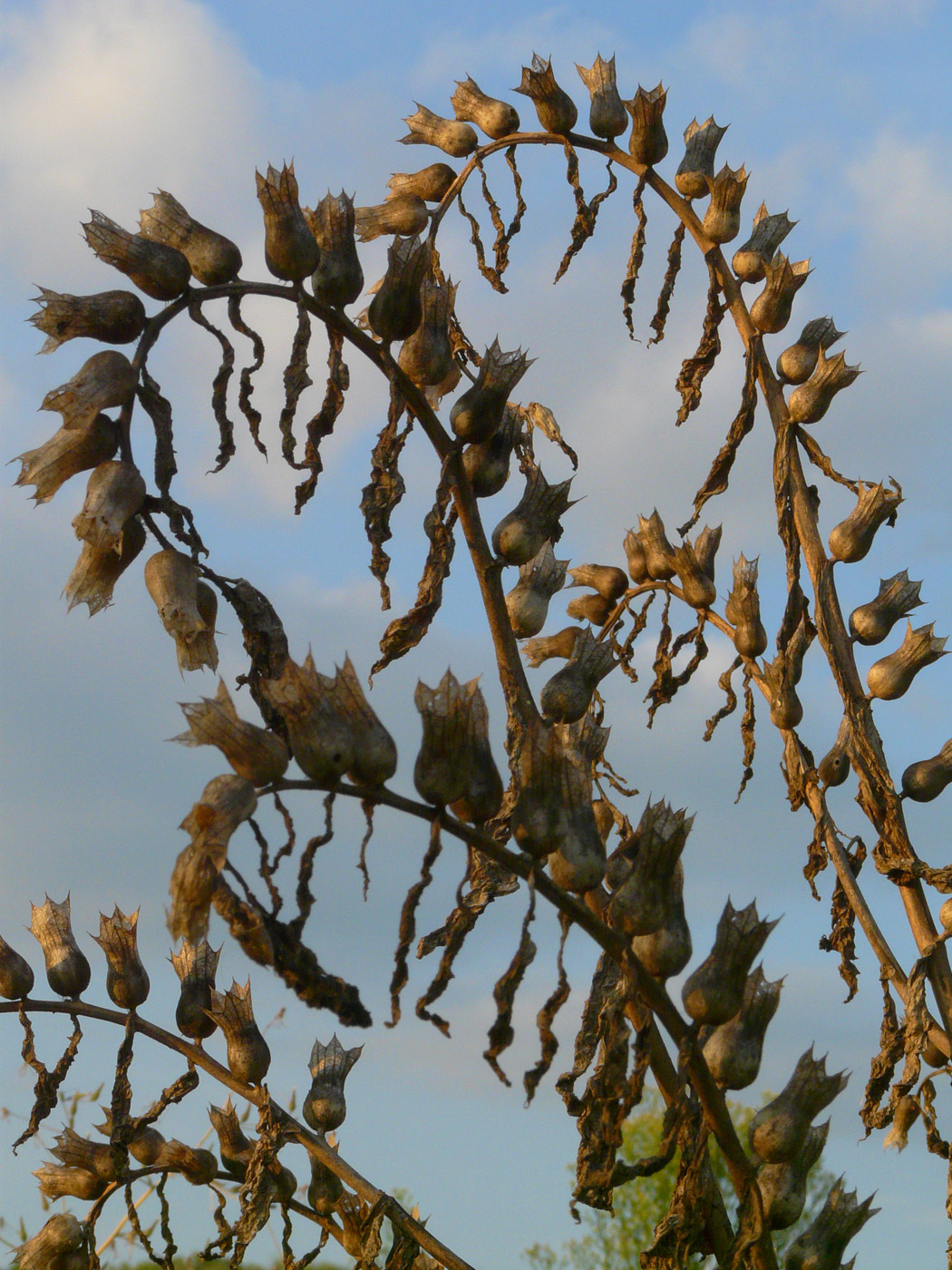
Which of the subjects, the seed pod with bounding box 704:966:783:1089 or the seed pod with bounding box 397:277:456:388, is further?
the seed pod with bounding box 397:277:456:388

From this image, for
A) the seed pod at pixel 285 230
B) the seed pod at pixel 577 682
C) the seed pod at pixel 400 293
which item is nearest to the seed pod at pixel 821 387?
the seed pod at pixel 577 682

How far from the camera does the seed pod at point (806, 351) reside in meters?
2.26

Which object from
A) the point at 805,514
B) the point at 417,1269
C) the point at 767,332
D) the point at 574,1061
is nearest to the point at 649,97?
the point at 767,332

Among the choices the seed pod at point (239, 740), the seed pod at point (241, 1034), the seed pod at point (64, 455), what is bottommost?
the seed pod at point (239, 740)

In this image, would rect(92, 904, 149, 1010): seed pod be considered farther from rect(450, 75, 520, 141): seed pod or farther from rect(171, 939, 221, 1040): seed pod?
rect(450, 75, 520, 141): seed pod

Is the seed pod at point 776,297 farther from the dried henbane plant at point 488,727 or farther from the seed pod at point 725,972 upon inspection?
the seed pod at point 725,972

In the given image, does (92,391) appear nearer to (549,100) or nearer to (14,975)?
(14,975)

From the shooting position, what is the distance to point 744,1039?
1518mm

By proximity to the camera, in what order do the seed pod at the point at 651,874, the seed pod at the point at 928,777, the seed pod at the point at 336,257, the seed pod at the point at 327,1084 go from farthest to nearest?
the seed pod at the point at 928,777 < the seed pod at the point at 327,1084 < the seed pod at the point at 336,257 < the seed pod at the point at 651,874

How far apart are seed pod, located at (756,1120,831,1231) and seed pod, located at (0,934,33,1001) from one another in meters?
1.00

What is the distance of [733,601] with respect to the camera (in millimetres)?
2158

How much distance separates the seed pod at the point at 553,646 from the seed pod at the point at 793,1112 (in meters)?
0.73

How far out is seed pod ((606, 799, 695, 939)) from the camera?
135cm

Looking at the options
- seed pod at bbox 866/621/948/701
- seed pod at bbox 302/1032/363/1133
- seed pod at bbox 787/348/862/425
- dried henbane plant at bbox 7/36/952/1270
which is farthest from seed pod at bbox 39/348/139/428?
seed pod at bbox 866/621/948/701
